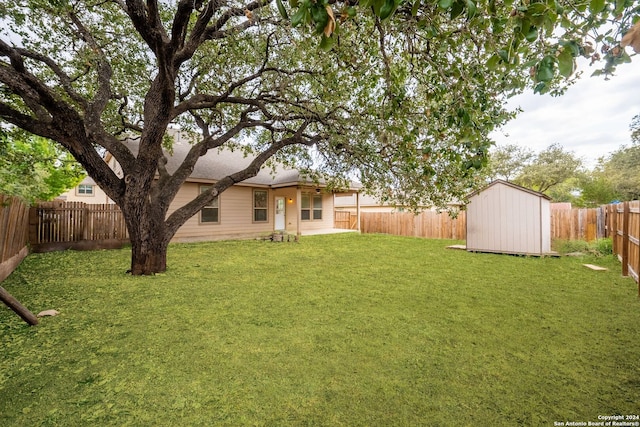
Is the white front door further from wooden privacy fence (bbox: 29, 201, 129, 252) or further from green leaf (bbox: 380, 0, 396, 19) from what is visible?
green leaf (bbox: 380, 0, 396, 19)

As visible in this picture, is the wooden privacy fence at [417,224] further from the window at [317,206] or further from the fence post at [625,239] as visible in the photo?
the fence post at [625,239]

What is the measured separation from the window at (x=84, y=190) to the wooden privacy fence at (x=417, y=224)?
2564 cm

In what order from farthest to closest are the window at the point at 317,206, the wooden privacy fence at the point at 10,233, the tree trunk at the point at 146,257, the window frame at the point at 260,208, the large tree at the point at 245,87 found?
the window at the point at 317,206
the window frame at the point at 260,208
the tree trunk at the point at 146,257
the wooden privacy fence at the point at 10,233
the large tree at the point at 245,87

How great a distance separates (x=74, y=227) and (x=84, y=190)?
21643mm

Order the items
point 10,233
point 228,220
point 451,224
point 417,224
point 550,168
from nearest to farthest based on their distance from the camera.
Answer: point 10,233 < point 228,220 < point 451,224 < point 417,224 < point 550,168

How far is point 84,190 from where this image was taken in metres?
25.4

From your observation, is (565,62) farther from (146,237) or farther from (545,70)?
(146,237)

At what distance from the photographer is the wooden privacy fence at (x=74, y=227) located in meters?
8.34

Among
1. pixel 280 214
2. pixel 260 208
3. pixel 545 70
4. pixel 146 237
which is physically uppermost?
pixel 545 70

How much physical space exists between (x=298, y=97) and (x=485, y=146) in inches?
176

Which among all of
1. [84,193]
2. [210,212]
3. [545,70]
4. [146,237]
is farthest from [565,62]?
[84,193]

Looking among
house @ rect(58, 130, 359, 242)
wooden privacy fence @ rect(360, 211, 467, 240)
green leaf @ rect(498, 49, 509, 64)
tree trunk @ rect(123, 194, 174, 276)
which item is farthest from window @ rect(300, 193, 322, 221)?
green leaf @ rect(498, 49, 509, 64)

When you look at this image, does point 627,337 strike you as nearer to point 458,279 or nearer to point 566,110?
point 458,279

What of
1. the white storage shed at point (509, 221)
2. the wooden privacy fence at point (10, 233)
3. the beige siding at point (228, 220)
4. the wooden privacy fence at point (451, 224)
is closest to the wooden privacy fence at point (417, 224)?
the wooden privacy fence at point (451, 224)
